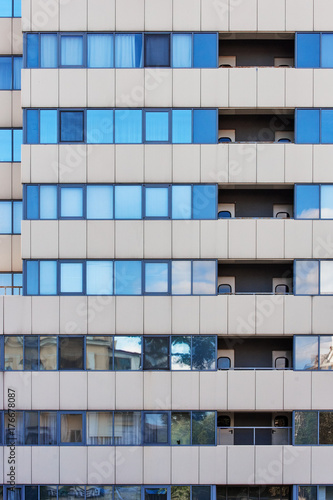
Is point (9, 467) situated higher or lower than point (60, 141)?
lower

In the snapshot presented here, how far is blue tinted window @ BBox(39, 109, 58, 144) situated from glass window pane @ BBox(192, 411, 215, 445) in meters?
12.4

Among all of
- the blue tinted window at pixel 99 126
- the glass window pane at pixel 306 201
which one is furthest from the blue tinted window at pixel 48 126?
the glass window pane at pixel 306 201

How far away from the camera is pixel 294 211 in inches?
661

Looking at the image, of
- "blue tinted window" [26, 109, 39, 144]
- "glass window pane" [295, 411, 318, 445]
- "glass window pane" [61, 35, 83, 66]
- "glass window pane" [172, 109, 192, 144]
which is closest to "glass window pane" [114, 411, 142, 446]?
"glass window pane" [295, 411, 318, 445]

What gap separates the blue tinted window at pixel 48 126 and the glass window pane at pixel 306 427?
1471cm

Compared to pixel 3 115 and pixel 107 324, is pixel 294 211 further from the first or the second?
pixel 3 115

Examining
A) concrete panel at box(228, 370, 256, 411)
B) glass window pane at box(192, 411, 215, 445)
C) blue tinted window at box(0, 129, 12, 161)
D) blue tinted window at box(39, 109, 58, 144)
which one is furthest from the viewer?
blue tinted window at box(0, 129, 12, 161)

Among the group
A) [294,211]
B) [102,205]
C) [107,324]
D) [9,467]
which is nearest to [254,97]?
[294,211]

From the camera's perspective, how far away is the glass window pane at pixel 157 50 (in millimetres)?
16781

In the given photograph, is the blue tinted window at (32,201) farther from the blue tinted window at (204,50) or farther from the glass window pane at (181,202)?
the blue tinted window at (204,50)

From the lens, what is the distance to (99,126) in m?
16.8

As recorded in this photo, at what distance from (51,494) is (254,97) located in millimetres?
17802

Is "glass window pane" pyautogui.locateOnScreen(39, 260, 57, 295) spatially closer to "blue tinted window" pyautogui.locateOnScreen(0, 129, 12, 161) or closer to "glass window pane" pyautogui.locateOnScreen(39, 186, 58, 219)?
"glass window pane" pyautogui.locateOnScreen(39, 186, 58, 219)

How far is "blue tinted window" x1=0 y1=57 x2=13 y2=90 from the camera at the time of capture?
18250 millimetres
